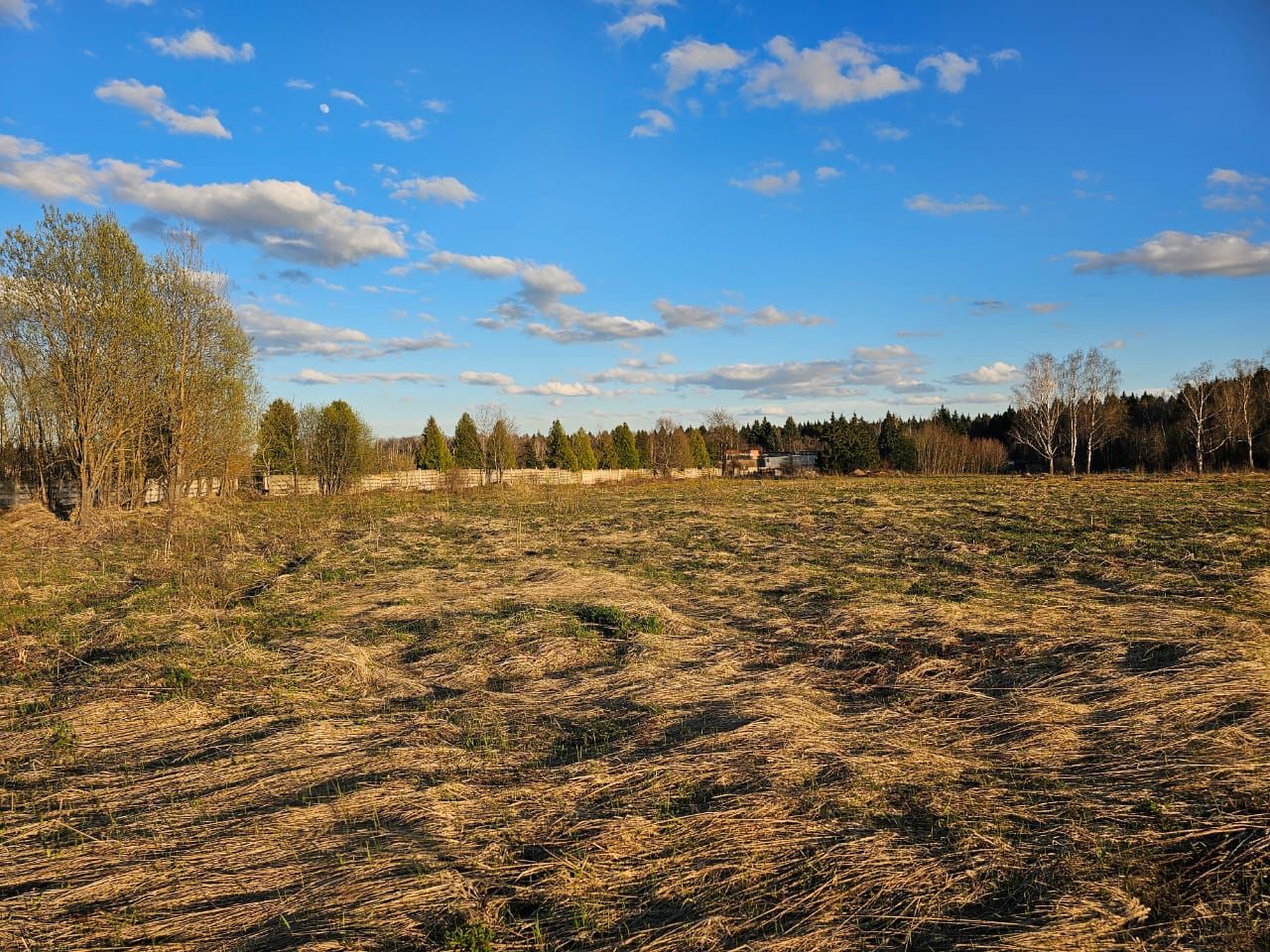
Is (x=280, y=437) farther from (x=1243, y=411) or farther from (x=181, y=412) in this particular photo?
(x=1243, y=411)

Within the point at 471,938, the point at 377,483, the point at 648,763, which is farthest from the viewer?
the point at 377,483

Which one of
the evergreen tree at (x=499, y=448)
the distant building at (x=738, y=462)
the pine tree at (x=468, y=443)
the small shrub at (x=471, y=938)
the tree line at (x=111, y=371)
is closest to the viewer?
the small shrub at (x=471, y=938)

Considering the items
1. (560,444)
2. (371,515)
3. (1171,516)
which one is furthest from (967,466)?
(371,515)

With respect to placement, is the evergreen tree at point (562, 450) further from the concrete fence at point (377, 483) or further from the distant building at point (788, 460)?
the distant building at point (788, 460)

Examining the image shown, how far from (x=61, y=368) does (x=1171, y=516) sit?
32531mm

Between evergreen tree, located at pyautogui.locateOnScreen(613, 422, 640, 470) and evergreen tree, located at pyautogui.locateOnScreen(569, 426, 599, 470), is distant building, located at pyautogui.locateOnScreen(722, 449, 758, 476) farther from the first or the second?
evergreen tree, located at pyautogui.locateOnScreen(569, 426, 599, 470)

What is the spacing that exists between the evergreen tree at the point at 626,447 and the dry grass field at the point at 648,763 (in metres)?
54.0

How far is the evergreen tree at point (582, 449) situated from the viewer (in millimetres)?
59188

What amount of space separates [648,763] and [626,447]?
200ft

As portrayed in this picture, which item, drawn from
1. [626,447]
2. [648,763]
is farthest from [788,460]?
[648,763]

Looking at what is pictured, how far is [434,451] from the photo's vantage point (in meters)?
53.5

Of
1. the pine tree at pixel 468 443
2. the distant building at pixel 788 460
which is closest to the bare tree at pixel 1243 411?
the distant building at pixel 788 460

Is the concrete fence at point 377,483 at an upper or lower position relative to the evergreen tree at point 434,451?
lower

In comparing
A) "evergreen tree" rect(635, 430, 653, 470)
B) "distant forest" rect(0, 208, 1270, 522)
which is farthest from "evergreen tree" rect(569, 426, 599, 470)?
"evergreen tree" rect(635, 430, 653, 470)
